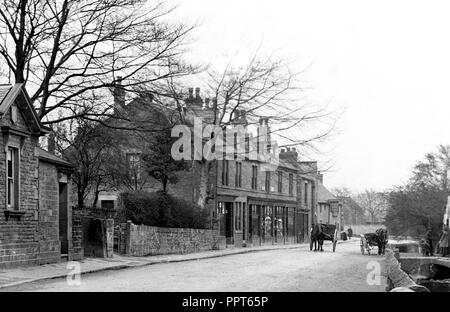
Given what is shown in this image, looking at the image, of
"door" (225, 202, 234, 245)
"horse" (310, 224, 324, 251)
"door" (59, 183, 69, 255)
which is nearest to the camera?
"door" (59, 183, 69, 255)

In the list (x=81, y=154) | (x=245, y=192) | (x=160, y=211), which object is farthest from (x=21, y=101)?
(x=245, y=192)

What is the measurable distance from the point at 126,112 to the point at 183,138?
947 centimetres

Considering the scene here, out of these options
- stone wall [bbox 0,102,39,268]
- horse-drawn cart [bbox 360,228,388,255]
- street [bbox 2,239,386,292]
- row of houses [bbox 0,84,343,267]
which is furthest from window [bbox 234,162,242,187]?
stone wall [bbox 0,102,39,268]

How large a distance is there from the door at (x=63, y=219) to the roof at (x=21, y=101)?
3.04 meters

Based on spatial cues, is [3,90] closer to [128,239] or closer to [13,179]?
[13,179]

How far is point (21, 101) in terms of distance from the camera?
2119 cm

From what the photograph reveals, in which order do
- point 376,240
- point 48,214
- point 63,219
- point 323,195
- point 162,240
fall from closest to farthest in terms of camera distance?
point 48,214
point 63,219
point 162,240
point 376,240
point 323,195

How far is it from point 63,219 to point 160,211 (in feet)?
28.0

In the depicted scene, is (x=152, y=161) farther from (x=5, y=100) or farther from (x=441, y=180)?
(x=5, y=100)

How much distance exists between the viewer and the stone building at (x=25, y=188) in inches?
791

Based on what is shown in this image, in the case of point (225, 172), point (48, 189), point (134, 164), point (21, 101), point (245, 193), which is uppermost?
point (21, 101)

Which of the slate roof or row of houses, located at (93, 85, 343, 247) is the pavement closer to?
the slate roof

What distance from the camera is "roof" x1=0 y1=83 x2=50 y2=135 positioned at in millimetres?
20375

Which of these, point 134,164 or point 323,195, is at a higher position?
point 134,164
